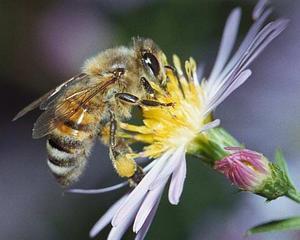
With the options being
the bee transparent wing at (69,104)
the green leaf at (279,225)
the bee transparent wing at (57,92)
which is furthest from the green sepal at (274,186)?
the bee transparent wing at (57,92)

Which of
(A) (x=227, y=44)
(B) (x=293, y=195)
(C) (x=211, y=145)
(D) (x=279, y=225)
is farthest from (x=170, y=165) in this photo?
(A) (x=227, y=44)

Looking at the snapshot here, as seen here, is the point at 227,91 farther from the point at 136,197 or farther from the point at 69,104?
the point at 69,104

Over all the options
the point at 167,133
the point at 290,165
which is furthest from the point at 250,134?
the point at 167,133

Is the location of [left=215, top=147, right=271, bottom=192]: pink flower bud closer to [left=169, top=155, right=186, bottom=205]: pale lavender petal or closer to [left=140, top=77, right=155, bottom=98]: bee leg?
[left=169, top=155, right=186, bottom=205]: pale lavender petal

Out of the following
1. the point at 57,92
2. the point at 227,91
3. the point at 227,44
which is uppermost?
the point at 57,92

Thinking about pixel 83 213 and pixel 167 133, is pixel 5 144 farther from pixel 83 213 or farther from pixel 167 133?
pixel 167 133

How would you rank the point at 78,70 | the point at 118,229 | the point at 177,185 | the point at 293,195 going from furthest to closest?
the point at 78,70
the point at 118,229
the point at 293,195
the point at 177,185
